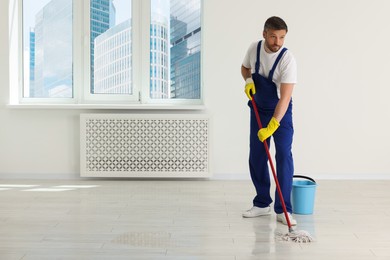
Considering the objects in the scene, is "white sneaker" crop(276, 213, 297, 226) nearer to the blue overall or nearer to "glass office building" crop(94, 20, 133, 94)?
the blue overall

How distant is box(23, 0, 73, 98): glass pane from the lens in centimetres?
526

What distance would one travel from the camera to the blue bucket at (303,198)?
371 centimetres

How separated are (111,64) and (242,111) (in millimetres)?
1198

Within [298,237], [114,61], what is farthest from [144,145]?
[298,237]

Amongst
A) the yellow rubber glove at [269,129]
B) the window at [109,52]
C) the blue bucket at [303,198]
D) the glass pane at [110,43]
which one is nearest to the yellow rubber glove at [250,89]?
the yellow rubber glove at [269,129]

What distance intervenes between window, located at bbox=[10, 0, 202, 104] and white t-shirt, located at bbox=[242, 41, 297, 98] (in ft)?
5.72

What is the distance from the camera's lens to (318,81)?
509 cm

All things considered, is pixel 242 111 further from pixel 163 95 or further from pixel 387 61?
pixel 387 61

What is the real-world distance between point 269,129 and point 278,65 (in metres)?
0.36

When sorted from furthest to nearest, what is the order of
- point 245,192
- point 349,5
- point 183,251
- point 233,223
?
point 349,5 < point 245,192 < point 233,223 < point 183,251

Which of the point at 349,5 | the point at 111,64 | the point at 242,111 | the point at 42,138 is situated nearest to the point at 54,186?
the point at 42,138

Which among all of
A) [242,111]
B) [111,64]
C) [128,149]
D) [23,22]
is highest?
[23,22]

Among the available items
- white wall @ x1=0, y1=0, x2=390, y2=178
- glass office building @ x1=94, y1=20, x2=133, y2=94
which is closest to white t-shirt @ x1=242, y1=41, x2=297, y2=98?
white wall @ x1=0, y1=0, x2=390, y2=178

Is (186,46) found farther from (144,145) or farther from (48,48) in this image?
(48,48)
